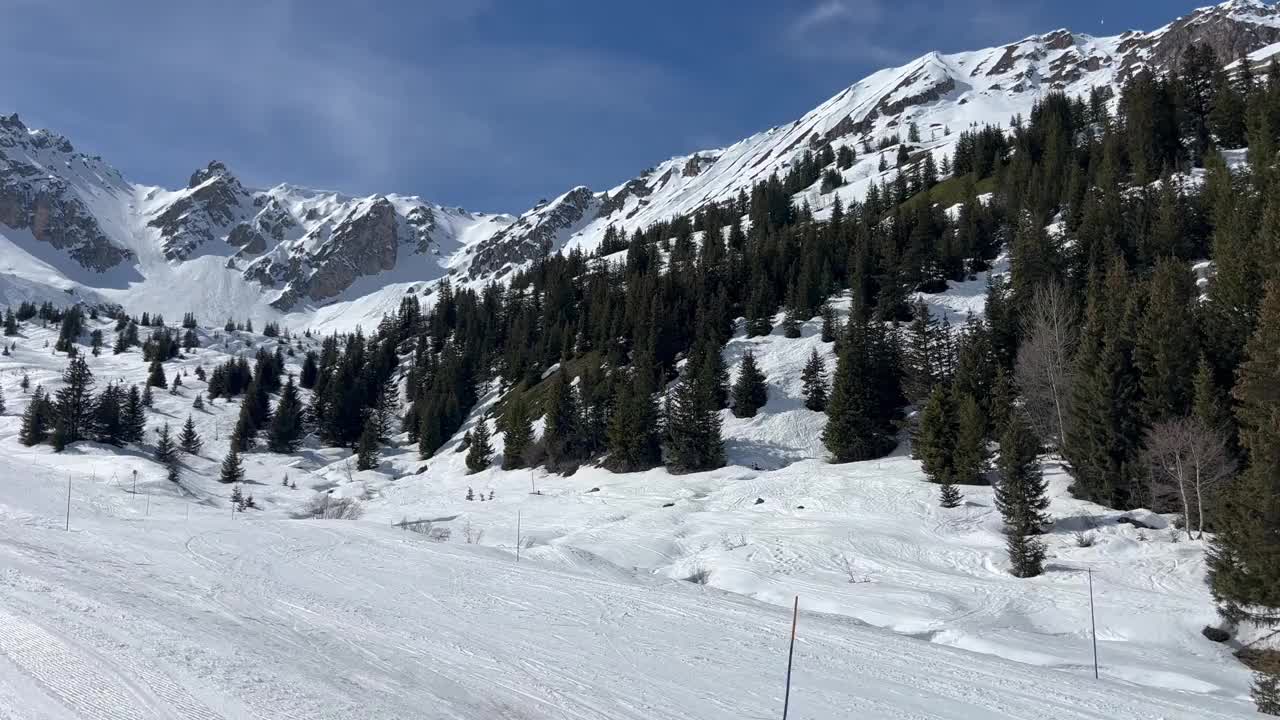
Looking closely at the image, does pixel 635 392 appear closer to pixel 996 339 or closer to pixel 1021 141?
pixel 996 339

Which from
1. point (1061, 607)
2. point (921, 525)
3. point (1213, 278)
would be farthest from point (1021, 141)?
point (1061, 607)

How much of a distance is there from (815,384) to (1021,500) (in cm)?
3387

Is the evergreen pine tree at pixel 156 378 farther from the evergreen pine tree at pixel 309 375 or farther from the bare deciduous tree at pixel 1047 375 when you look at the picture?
the bare deciduous tree at pixel 1047 375

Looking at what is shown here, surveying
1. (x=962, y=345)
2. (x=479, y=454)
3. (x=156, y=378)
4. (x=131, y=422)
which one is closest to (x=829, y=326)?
(x=962, y=345)

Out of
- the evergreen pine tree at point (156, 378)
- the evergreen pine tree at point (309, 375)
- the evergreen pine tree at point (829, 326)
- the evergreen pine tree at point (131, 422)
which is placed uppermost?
the evergreen pine tree at point (829, 326)

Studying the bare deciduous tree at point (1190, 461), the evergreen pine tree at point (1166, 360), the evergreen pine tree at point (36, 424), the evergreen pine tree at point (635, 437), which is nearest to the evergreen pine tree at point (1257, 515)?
the bare deciduous tree at point (1190, 461)

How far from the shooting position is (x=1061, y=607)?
19.5m

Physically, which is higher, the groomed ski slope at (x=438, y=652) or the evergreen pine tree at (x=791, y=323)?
the evergreen pine tree at (x=791, y=323)

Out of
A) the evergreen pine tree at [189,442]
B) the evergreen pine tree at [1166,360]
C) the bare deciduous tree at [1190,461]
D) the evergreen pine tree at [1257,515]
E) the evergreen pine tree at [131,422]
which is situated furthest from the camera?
the evergreen pine tree at [189,442]

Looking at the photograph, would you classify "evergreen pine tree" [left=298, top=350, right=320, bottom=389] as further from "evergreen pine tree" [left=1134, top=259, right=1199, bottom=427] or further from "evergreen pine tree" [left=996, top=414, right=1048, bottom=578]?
"evergreen pine tree" [left=1134, top=259, right=1199, bottom=427]

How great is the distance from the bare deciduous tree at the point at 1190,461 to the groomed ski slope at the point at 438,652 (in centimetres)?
1770

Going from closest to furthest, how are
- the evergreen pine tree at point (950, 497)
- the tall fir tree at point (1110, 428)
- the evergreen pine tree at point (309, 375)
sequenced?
the tall fir tree at point (1110, 428) → the evergreen pine tree at point (950, 497) → the evergreen pine tree at point (309, 375)

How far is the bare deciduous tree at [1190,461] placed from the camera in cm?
2600

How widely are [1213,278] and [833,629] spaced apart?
130ft
